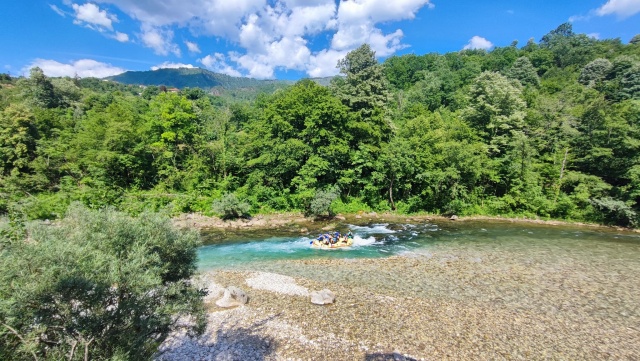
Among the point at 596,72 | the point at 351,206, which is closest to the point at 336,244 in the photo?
the point at 351,206

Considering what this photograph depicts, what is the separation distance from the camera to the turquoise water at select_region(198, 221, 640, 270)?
827 inches

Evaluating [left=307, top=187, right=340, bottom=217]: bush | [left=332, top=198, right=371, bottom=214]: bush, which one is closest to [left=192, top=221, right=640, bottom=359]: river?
[left=307, top=187, right=340, bottom=217]: bush

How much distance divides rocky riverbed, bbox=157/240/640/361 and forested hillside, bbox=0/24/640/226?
14288mm

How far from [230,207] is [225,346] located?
20202 mm

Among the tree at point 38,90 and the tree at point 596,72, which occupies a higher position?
the tree at point 596,72

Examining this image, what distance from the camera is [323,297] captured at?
14039 mm

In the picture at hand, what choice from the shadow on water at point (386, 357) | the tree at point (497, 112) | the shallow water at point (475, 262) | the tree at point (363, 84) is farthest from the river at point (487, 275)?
the tree at point (363, 84)

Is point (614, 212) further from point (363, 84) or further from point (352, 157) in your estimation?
point (363, 84)

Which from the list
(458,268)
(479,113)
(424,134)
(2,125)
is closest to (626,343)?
(458,268)

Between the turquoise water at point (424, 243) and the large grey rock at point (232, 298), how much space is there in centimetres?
498

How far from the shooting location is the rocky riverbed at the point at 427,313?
10688mm

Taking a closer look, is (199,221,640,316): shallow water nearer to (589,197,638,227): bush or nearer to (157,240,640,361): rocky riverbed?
(157,240,640,361): rocky riverbed

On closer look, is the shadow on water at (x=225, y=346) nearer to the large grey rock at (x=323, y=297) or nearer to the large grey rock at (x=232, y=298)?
the large grey rock at (x=232, y=298)

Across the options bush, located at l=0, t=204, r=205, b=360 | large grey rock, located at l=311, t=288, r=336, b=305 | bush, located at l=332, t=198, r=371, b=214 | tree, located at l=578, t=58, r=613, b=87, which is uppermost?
tree, located at l=578, t=58, r=613, b=87
